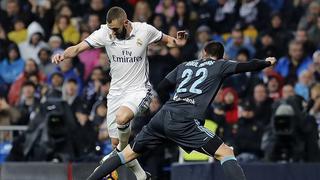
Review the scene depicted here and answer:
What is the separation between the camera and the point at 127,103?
1548 cm

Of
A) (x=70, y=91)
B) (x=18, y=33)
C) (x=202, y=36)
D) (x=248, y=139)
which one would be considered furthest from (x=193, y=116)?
(x=18, y=33)

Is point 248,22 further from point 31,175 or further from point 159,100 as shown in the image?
point 31,175

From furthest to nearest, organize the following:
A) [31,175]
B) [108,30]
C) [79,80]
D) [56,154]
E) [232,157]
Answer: [79,80], [56,154], [31,175], [108,30], [232,157]

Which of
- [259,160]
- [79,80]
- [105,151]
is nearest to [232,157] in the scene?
[259,160]

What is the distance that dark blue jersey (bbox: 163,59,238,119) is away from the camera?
48.3 ft

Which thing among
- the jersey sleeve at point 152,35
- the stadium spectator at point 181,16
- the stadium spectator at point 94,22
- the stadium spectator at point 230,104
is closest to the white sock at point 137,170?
the jersey sleeve at point 152,35

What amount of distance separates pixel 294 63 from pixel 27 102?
4800mm

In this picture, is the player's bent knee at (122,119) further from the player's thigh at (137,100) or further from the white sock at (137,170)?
the white sock at (137,170)

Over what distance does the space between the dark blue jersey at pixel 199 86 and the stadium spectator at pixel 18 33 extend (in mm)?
9982

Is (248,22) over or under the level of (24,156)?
over

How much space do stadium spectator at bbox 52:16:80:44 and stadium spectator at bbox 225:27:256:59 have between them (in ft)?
9.88

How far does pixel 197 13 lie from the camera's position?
24.2 metres

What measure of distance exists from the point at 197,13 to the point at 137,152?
9567 mm

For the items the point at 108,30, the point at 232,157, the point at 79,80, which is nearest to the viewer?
the point at 232,157
